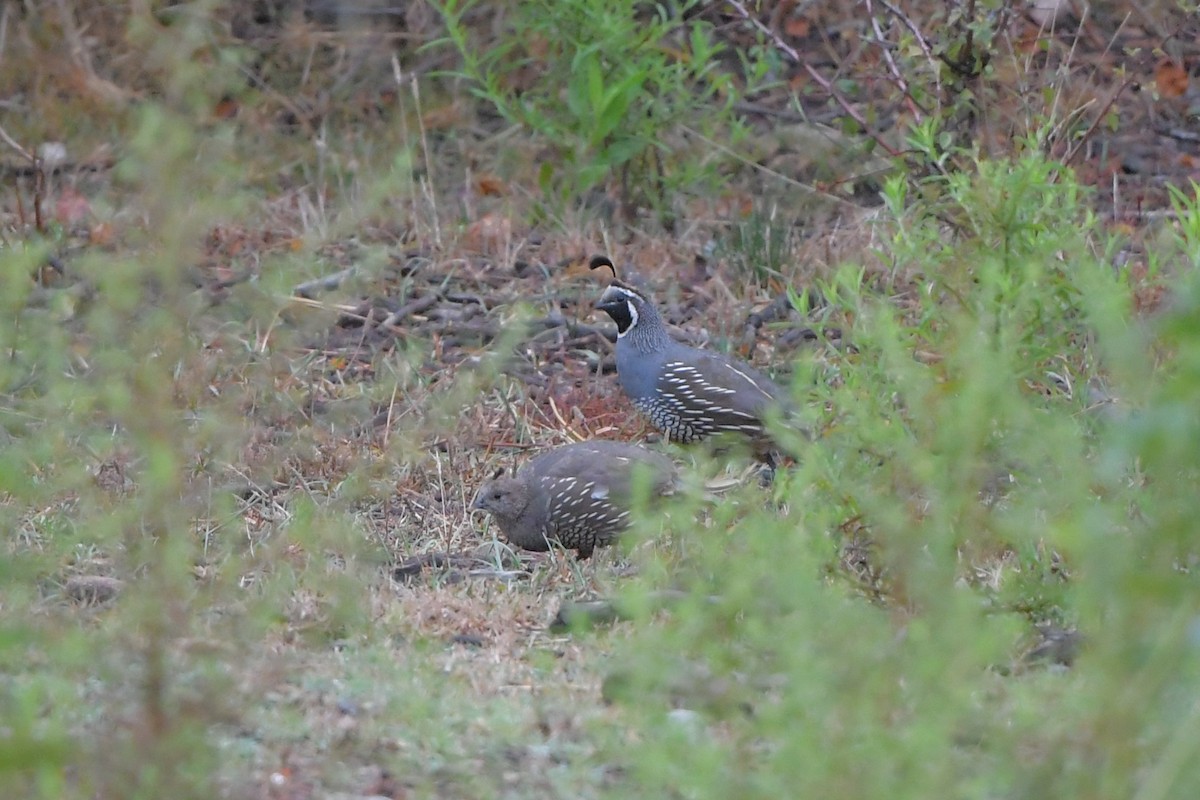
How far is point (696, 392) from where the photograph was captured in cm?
693

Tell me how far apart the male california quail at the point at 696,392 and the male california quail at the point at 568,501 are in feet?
3.52

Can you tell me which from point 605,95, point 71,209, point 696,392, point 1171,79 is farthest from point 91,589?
point 1171,79

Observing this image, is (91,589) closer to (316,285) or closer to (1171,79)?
(316,285)

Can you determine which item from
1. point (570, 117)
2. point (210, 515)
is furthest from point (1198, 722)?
point (570, 117)

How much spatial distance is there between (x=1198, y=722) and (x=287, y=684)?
7.04ft

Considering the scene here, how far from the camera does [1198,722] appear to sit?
2.49m

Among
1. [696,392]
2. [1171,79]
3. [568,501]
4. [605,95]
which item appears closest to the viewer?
[568,501]

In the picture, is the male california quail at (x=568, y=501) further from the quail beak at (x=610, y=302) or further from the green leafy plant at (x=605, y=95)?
the green leafy plant at (x=605, y=95)

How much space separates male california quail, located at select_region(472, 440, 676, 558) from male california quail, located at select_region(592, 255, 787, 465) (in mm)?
1074

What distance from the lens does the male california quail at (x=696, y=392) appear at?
22.6 ft

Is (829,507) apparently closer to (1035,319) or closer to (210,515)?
(1035,319)

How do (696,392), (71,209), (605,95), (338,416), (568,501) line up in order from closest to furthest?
(338,416), (568,501), (696,392), (605,95), (71,209)

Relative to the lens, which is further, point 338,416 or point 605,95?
point 605,95

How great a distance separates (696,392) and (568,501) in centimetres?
144
